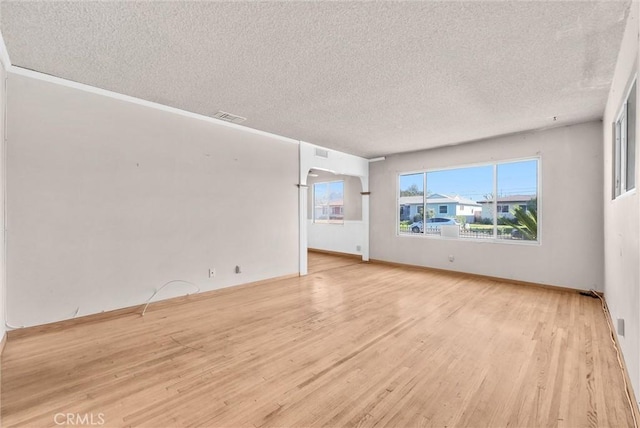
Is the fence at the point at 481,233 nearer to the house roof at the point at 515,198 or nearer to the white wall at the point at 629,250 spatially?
the house roof at the point at 515,198

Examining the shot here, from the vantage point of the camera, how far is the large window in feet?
15.8

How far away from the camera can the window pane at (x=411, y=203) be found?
6230 millimetres

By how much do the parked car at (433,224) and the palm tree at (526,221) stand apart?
989mm

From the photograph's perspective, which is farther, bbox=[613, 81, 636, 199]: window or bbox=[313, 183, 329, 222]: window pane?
bbox=[313, 183, 329, 222]: window pane

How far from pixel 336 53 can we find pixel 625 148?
8.87 ft

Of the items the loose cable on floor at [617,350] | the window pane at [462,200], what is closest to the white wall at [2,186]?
the loose cable on floor at [617,350]

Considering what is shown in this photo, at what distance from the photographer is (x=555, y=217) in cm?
445

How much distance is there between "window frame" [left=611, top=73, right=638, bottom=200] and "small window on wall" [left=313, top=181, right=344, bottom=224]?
570cm

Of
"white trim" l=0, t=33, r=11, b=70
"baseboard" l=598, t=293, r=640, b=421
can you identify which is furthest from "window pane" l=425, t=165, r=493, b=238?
"white trim" l=0, t=33, r=11, b=70

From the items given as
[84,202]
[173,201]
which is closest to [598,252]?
[173,201]

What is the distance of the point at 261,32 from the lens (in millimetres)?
2154

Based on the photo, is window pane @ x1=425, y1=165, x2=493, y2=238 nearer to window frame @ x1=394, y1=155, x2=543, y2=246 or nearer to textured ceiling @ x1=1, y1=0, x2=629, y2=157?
window frame @ x1=394, y1=155, x2=543, y2=246

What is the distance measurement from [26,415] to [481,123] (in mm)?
5495

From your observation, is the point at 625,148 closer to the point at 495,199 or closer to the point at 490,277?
the point at 495,199
